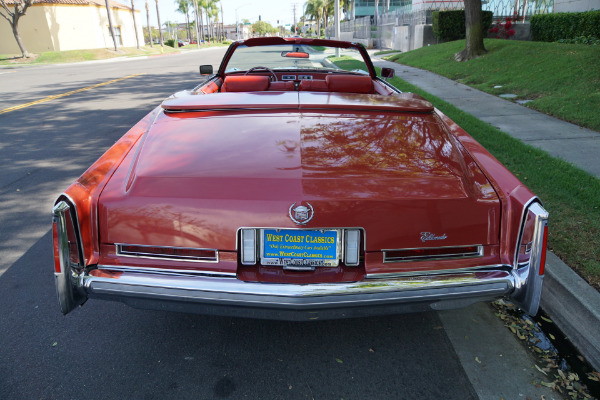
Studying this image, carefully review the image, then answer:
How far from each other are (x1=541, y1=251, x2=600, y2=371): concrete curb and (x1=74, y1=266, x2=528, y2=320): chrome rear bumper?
74cm

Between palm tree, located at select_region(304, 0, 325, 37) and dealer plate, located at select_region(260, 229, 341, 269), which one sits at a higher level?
palm tree, located at select_region(304, 0, 325, 37)

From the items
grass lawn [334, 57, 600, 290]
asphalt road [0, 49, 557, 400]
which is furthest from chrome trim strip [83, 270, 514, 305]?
grass lawn [334, 57, 600, 290]

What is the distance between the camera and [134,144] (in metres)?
2.81

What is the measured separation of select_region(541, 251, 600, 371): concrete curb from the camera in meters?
2.55

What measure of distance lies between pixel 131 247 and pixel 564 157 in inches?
201

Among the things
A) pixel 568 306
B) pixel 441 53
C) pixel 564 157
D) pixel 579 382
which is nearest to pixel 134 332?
pixel 579 382

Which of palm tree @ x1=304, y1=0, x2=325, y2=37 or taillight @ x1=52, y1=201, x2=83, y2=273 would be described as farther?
palm tree @ x1=304, y1=0, x2=325, y2=37

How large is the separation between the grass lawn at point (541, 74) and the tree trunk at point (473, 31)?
34 cm

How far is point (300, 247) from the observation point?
217 cm

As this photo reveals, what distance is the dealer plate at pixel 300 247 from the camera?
2.16 m

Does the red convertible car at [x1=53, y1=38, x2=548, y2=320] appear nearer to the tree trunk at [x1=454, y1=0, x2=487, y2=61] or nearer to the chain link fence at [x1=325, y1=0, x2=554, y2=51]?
the tree trunk at [x1=454, y1=0, x2=487, y2=61]

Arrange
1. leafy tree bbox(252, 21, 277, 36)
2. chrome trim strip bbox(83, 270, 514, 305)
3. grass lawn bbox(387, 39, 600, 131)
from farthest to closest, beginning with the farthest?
leafy tree bbox(252, 21, 277, 36)
grass lawn bbox(387, 39, 600, 131)
chrome trim strip bbox(83, 270, 514, 305)

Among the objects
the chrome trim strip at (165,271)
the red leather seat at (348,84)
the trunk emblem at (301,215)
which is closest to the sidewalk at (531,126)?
the red leather seat at (348,84)

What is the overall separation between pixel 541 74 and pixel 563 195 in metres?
7.41
